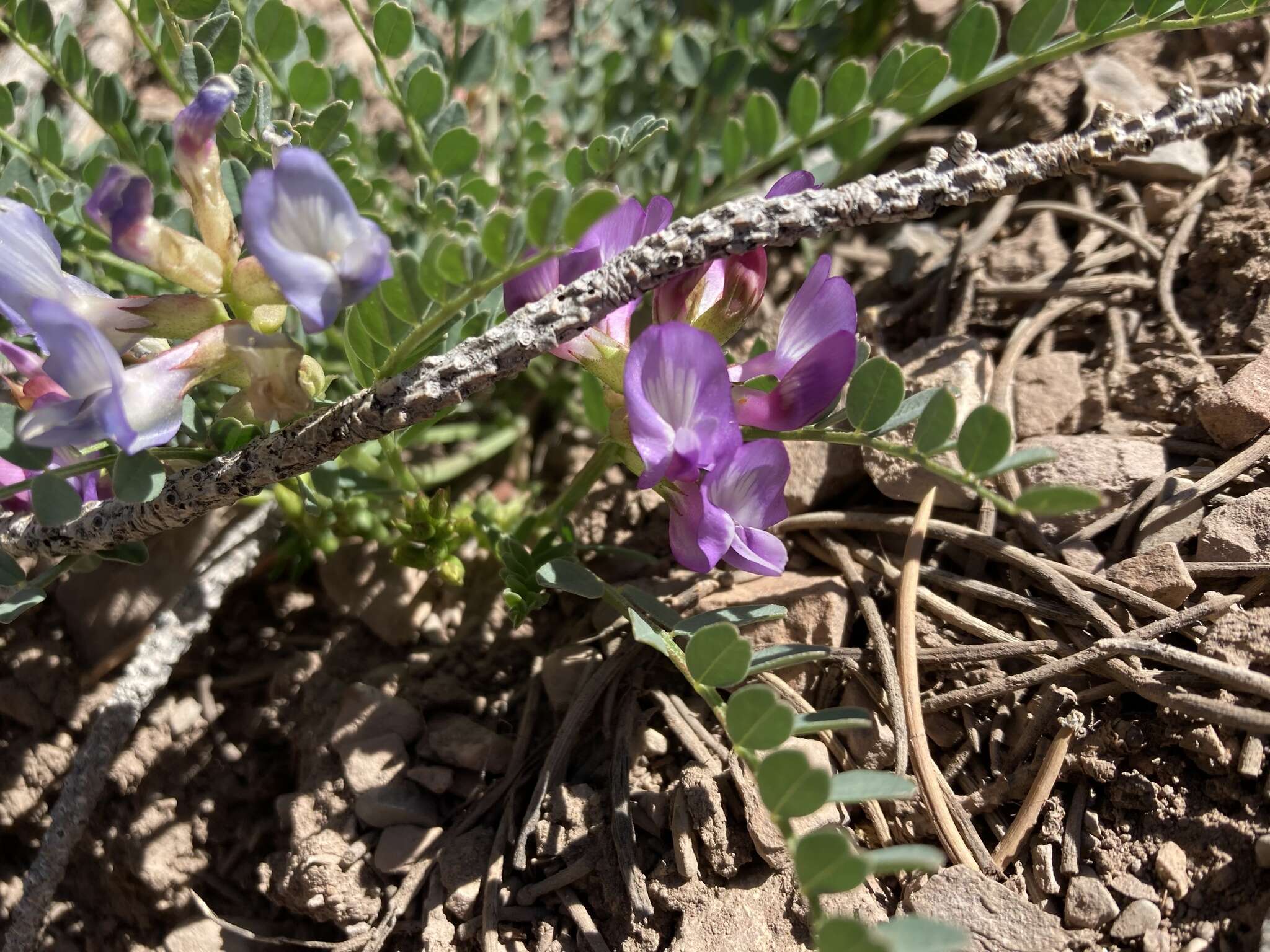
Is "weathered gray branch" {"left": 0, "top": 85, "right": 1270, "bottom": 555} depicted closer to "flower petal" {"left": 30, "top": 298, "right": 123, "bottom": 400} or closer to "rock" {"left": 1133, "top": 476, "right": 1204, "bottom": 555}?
"flower petal" {"left": 30, "top": 298, "right": 123, "bottom": 400}

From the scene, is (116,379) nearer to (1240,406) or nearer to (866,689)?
(866,689)

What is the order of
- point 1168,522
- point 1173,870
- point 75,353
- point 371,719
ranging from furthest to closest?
point 371,719 → point 1168,522 → point 1173,870 → point 75,353

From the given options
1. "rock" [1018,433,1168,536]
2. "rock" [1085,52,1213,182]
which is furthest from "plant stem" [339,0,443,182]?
"rock" [1085,52,1213,182]

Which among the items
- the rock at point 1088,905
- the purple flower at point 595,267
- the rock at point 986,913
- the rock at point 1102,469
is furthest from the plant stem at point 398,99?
the rock at point 1088,905

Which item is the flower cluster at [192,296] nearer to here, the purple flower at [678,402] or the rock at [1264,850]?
the purple flower at [678,402]

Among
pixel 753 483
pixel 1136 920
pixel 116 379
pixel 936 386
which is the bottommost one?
pixel 1136 920

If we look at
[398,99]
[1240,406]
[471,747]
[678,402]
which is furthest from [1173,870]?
[398,99]

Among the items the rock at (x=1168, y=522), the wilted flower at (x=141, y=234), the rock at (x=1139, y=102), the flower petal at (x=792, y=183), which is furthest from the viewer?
the rock at (x=1139, y=102)
